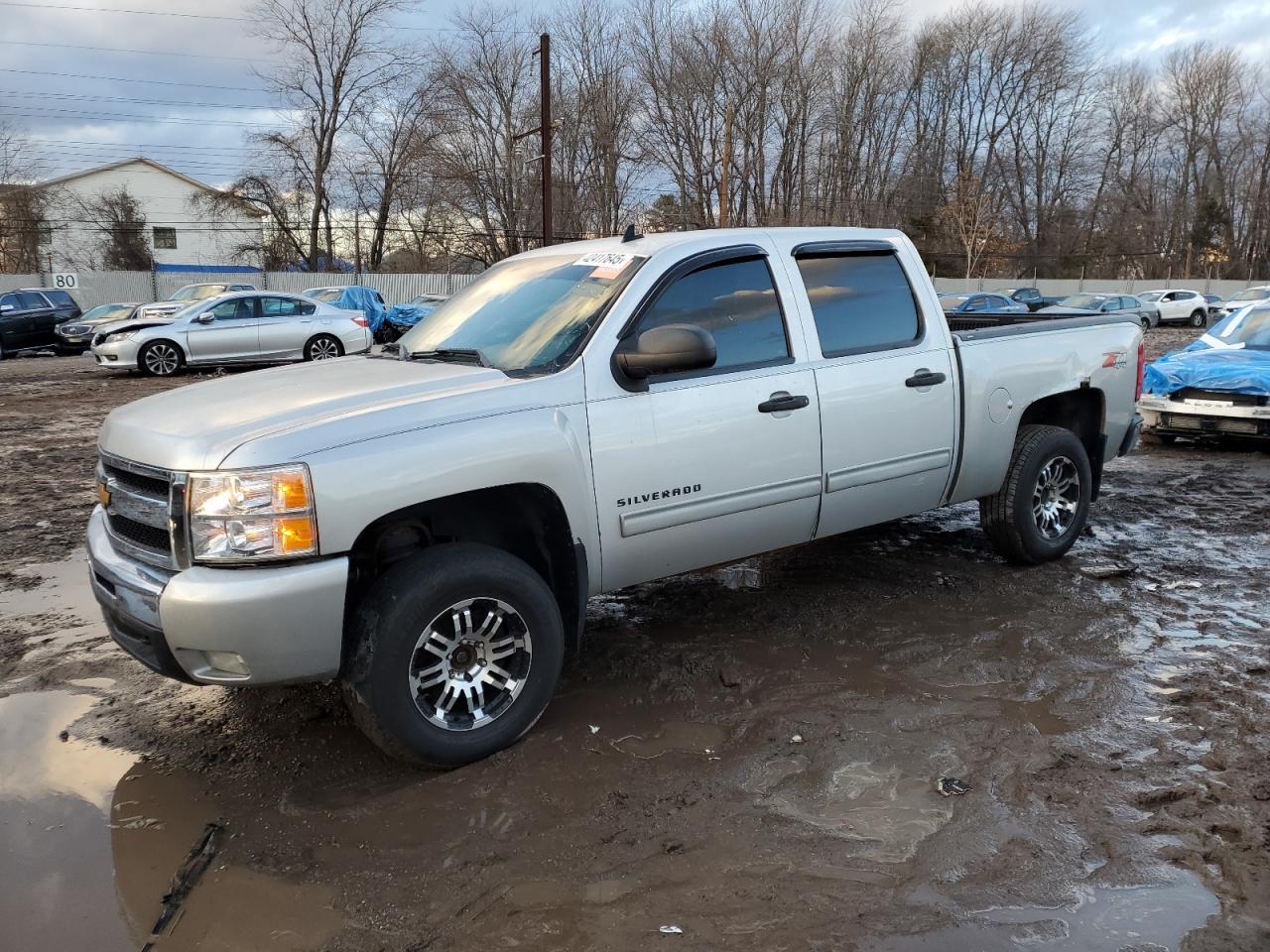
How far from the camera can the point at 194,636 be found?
3.05 meters

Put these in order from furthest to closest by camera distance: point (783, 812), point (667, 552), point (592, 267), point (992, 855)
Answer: point (592, 267), point (667, 552), point (783, 812), point (992, 855)

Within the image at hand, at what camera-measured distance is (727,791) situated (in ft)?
11.0

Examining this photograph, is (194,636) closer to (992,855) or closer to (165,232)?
(992,855)

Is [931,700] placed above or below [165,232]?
below

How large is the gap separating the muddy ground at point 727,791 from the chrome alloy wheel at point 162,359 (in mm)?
13495

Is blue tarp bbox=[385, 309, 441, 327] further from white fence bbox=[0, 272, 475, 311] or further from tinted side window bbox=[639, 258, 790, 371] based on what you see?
tinted side window bbox=[639, 258, 790, 371]

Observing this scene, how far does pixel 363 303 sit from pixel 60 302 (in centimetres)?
794

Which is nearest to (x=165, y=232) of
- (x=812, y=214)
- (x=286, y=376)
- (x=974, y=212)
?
(x=812, y=214)

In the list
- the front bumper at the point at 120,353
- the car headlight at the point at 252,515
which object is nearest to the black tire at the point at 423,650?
the car headlight at the point at 252,515

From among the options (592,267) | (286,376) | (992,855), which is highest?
(592,267)

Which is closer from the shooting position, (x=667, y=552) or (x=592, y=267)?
(x=667, y=552)


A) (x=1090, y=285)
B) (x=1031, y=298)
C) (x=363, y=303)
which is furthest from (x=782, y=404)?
(x=1090, y=285)

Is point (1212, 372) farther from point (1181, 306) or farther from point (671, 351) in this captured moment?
point (1181, 306)

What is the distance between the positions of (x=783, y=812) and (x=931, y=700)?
1.11 metres
